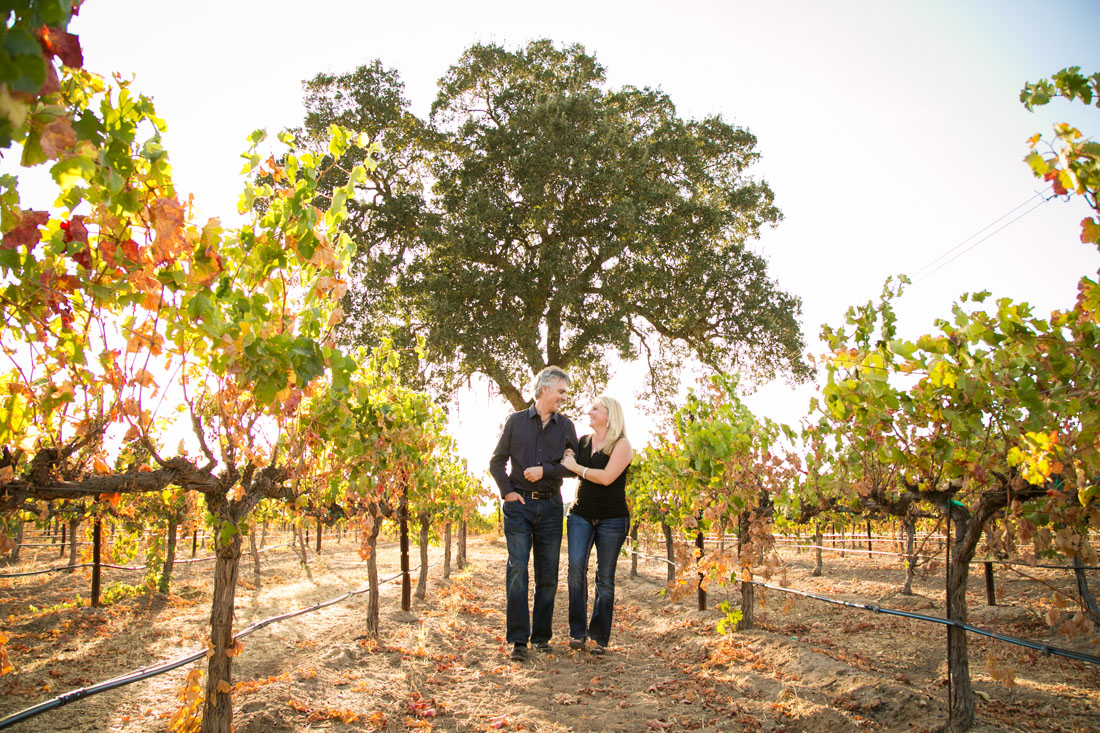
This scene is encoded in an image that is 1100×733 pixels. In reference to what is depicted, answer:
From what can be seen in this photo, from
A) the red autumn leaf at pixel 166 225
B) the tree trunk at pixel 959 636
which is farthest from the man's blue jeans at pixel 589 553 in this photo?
the red autumn leaf at pixel 166 225

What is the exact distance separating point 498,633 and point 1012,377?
5.91 m

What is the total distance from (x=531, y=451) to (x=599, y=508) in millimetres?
661

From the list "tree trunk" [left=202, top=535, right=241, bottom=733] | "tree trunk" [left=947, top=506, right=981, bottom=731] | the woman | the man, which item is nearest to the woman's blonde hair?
the woman

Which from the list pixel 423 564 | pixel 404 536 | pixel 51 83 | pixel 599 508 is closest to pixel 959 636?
pixel 599 508

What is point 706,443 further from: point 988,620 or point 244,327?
point 988,620

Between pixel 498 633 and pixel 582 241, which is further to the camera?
pixel 582 241

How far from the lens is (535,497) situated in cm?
479

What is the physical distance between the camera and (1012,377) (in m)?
2.63

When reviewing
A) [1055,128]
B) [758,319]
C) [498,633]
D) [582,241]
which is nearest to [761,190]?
[758,319]

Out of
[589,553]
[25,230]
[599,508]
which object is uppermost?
[25,230]

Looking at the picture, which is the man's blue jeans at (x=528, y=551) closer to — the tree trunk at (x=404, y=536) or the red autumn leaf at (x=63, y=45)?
the tree trunk at (x=404, y=536)

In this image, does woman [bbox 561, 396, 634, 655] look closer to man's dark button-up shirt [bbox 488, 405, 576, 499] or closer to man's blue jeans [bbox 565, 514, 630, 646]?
man's blue jeans [bbox 565, 514, 630, 646]

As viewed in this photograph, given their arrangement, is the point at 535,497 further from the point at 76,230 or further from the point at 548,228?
the point at 548,228

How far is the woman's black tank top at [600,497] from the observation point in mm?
4918
